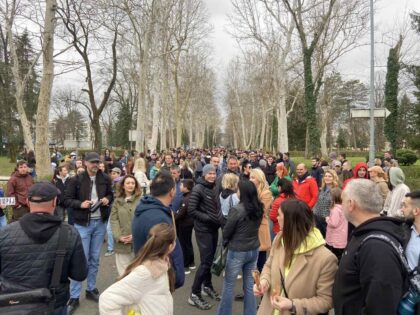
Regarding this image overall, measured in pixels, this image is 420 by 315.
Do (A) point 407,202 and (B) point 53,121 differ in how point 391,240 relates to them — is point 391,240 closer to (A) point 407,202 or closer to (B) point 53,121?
(A) point 407,202

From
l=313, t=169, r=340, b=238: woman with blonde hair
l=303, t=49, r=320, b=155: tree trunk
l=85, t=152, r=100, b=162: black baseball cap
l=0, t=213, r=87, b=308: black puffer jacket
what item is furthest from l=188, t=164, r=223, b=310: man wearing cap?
l=303, t=49, r=320, b=155: tree trunk

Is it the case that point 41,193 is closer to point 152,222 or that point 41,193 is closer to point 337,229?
point 152,222

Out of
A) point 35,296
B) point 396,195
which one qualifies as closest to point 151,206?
point 35,296

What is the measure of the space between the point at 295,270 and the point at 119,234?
109 inches

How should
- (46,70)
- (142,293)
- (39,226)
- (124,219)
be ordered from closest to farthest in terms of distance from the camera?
(142,293), (39,226), (124,219), (46,70)

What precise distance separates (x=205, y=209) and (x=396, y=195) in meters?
3.53

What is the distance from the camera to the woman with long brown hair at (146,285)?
2.36m

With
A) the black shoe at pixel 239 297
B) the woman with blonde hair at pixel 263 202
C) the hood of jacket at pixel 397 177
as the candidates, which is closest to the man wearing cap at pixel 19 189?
the black shoe at pixel 239 297

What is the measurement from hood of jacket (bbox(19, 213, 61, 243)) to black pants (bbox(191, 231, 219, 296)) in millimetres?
2676

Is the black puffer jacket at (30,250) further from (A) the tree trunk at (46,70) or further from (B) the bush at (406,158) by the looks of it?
(B) the bush at (406,158)

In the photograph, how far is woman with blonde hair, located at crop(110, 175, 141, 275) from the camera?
4.66m

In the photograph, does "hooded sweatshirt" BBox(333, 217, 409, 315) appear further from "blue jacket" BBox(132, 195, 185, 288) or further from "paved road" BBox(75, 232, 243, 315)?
"paved road" BBox(75, 232, 243, 315)

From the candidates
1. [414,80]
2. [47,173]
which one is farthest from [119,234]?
[414,80]

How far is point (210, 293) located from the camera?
5340 mm
